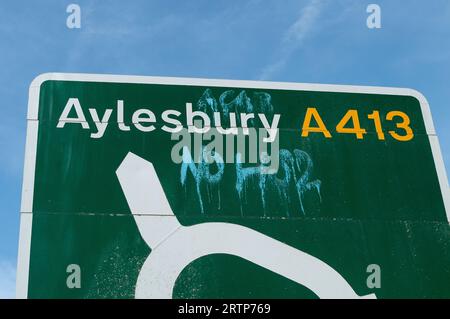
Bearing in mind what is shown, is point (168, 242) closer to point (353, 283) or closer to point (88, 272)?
point (88, 272)

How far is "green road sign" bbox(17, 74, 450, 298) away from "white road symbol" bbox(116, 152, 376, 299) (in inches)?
0.5

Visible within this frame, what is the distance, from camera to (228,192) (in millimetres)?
8125

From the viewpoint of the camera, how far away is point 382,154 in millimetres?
8602

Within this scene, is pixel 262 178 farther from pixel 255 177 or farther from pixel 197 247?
pixel 197 247

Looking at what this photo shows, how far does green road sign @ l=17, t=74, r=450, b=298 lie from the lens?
7625mm

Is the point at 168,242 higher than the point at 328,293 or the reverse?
higher

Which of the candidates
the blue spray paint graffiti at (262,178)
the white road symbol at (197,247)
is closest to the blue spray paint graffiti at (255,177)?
the blue spray paint graffiti at (262,178)

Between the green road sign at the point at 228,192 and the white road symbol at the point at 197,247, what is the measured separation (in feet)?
0.04

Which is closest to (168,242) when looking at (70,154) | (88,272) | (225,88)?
(88,272)

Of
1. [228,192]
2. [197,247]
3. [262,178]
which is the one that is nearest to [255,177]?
[262,178]

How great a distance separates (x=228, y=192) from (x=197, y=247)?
31.4 inches

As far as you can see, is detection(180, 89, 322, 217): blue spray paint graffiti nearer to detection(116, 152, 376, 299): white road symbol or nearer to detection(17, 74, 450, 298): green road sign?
detection(17, 74, 450, 298): green road sign
